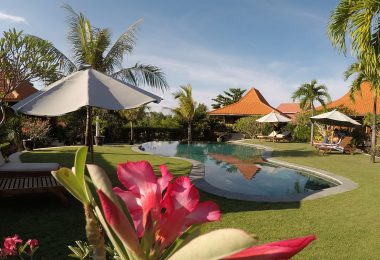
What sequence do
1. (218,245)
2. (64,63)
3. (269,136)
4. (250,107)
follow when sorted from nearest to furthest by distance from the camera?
1. (218,245)
2. (64,63)
3. (269,136)
4. (250,107)

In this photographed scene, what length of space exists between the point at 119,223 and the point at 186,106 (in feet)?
89.2

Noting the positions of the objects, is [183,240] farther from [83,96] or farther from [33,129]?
[33,129]

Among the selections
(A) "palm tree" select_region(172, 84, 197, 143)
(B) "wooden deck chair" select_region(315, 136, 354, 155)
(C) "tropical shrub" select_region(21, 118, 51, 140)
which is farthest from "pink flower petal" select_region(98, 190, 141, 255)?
(A) "palm tree" select_region(172, 84, 197, 143)

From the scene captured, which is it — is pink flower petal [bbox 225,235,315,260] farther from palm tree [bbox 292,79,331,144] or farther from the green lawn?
palm tree [bbox 292,79,331,144]

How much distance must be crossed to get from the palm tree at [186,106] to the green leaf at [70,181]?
2667cm

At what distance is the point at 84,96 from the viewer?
5.02 meters

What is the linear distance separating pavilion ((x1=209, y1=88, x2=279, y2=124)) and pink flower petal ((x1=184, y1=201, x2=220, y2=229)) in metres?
34.1

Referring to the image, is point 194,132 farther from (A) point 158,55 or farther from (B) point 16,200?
(B) point 16,200

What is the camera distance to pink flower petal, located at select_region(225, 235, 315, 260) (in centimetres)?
46

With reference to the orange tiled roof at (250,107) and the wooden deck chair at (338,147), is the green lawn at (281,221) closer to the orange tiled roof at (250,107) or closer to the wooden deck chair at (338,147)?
the wooden deck chair at (338,147)

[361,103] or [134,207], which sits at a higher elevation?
[361,103]

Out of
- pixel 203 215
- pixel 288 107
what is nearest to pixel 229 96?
pixel 288 107

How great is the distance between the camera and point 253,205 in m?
6.80

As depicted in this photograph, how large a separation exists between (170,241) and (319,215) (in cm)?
620
